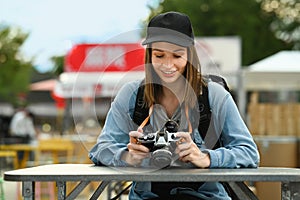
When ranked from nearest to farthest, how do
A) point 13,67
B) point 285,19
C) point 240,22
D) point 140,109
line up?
point 140,109, point 240,22, point 285,19, point 13,67

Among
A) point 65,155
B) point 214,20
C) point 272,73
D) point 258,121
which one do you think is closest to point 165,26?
point 258,121

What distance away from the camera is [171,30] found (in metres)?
2.65

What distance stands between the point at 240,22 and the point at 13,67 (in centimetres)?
1102

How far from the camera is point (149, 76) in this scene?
2744mm

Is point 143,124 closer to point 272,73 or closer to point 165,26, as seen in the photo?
point 165,26

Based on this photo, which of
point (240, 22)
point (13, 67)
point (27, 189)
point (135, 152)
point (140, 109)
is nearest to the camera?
point (27, 189)

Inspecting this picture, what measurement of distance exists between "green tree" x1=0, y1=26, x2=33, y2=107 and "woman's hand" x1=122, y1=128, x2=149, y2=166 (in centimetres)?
2802

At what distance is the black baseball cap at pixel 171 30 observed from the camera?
104 inches

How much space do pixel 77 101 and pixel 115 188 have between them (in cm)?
221

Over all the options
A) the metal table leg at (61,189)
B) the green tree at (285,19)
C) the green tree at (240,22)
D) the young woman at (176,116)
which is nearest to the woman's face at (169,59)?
the young woman at (176,116)

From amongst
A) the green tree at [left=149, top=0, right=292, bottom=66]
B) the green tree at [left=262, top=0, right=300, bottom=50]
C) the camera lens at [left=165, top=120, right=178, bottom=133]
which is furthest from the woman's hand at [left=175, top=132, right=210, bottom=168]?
the green tree at [left=262, top=0, right=300, bottom=50]

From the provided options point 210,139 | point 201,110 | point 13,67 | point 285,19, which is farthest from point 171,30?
point 13,67

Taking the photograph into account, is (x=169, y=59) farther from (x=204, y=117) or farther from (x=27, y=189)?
(x=27, y=189)

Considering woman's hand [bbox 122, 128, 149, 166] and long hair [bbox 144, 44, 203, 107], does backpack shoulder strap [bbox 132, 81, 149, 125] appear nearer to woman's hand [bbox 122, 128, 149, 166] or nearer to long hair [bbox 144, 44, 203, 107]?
long hair [bbox 144, 44, 203, 107]
